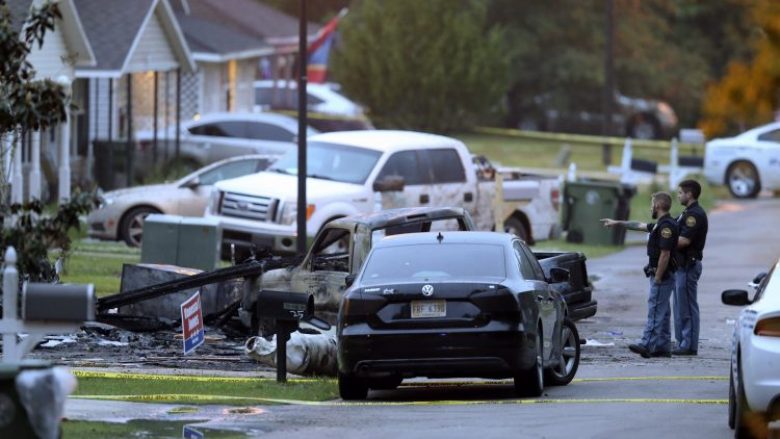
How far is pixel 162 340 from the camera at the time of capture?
57.7 ft

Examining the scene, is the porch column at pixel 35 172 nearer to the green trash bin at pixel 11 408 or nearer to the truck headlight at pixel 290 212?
the truck headlight at pixel 290 212

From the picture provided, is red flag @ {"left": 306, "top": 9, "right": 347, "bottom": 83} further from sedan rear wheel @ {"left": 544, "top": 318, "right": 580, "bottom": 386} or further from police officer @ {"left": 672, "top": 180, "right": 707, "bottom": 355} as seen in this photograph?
sedan rear wheel @ {"left": 544, "top": 318, "right": 580, "bottom": 386}

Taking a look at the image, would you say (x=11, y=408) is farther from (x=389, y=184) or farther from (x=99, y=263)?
(x=99, y=263)

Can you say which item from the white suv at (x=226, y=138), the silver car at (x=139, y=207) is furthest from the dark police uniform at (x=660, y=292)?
the white suv at (x=226, y=138)

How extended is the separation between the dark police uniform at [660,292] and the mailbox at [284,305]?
4501 millimetres

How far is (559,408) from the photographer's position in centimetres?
1298

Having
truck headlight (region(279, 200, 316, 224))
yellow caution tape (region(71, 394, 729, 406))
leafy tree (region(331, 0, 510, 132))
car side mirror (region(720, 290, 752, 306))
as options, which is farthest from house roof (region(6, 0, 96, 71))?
leafy tree (region(331, 0, 510, 132))

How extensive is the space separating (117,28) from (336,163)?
35.2 ft

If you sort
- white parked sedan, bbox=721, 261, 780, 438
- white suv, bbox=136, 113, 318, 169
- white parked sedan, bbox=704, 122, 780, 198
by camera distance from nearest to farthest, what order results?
white parked sedan, bbox=721, 261, 780, 438 → white suv, bbox=136, 113, 318, 169 → white parked sedan, bbox=704, 122, 780, 198

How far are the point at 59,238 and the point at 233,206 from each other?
13.1 meters

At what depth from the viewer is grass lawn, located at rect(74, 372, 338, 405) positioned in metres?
13.1

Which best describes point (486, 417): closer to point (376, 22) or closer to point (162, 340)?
point (162, 340)

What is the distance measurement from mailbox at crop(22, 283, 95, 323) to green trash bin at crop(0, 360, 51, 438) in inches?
21.0

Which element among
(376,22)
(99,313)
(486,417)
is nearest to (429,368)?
(486,417)
